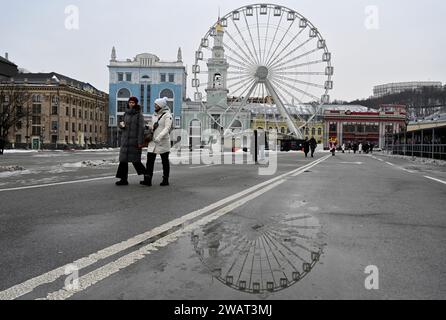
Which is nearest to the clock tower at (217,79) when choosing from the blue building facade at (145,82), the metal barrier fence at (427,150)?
the metal barrier fence at (427,150)

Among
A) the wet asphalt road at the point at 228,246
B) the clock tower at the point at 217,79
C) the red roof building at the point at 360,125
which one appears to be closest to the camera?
the wet asphalt road at the point at 228,246

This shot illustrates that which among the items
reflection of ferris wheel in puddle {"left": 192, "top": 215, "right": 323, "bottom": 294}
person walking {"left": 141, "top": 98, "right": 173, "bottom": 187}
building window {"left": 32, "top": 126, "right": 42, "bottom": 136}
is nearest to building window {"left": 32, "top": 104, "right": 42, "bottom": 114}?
building window {"left": 32, "top": 126, "right": 42, "bottom": 136}

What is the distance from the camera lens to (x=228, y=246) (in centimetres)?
418

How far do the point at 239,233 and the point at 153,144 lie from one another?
17.2ft

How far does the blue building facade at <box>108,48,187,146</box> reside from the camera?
10106cm

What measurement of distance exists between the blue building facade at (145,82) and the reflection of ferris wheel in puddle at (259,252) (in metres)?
96.8

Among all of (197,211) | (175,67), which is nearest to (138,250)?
(197,211)

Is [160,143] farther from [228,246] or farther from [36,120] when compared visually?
[36,120]

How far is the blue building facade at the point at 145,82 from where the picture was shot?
101062 mm

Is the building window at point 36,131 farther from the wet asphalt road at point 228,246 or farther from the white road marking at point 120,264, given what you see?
the white road marking at point 120,264

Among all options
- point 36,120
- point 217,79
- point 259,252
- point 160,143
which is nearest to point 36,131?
point 36,120

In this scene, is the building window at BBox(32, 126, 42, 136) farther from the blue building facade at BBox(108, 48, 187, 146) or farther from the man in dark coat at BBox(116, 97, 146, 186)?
the man in dark coat at BBox(116, 97, 146, 186)

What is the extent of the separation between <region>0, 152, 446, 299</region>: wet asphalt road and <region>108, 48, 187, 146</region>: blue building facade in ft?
312

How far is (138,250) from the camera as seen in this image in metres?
3.93
